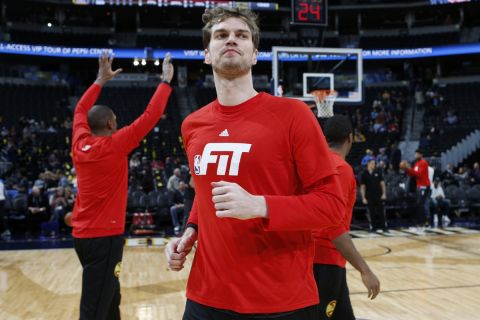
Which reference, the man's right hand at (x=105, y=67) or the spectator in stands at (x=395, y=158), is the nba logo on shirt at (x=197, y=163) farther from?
the spectator in stands at (x=395, y=158)

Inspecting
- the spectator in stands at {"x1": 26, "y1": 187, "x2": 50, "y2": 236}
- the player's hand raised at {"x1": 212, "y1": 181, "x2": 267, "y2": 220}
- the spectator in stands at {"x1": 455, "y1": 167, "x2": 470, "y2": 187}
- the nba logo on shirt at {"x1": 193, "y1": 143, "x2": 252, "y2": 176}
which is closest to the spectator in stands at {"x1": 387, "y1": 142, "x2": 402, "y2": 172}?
the spectator in stands at {"x1": 455, "y1": 167, "x2": 470, "y2": 187}

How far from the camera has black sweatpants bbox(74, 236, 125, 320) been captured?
147 inches

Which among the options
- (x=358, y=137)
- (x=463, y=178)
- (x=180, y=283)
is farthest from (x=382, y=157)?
(x=180, y=283)

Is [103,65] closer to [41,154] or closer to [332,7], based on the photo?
[41,154]

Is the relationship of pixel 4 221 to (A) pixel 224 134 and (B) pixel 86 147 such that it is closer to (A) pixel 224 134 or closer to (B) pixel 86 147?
(B) pixel 86 147

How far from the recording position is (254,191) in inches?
83.9

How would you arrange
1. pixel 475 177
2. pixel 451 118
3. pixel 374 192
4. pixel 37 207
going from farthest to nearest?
pixel 451 118 < pixel 475 177 < pixel 37 207 < pixel 374 192

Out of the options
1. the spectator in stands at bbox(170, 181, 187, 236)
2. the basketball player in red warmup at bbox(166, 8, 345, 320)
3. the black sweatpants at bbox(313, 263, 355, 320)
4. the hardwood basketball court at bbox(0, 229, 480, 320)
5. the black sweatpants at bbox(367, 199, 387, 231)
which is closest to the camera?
the basketball player in red warmup at bbox(166, 8, 345, 320)

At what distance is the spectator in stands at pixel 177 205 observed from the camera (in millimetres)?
13625

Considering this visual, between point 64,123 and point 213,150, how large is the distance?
23607 millimetres

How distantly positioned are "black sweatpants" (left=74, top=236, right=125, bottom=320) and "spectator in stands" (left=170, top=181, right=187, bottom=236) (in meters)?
9.49

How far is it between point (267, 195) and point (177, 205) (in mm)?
11862

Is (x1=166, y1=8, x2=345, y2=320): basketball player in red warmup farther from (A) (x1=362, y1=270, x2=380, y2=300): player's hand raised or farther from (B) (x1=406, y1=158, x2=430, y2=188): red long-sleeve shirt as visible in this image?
(B) (x1=406, y1=158, x2=430, y2=188): red long-sleeve shirt

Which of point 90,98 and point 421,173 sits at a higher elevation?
point 90,98
